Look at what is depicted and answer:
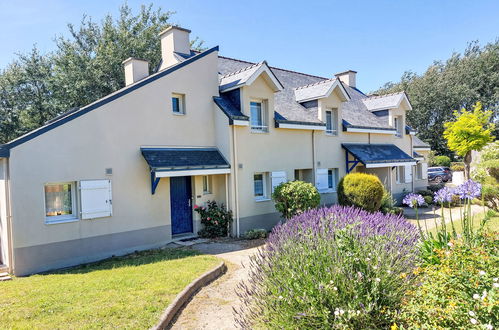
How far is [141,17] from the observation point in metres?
30.1

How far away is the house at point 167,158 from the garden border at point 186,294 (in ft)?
14.1

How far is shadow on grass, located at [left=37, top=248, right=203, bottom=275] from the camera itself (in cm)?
941

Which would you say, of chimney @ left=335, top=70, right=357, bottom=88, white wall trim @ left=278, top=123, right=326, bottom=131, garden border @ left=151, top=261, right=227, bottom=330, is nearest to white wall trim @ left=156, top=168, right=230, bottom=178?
white wall trim @ left=278, top=123, right=326, bottom=131

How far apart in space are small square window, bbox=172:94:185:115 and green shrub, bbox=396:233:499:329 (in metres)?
10.9

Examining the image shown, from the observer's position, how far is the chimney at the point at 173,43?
52.7 ft

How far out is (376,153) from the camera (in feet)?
63.7

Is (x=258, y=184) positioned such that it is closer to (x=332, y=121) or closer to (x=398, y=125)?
(x=332, y=121)

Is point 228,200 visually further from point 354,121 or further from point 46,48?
point 46,48

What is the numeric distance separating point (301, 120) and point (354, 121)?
5343mm

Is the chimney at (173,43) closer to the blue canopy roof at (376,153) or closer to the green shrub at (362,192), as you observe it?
the blue canopy roof at (376,153)

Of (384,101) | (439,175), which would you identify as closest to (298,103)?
(384,101)

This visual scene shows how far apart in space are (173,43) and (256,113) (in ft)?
19.6

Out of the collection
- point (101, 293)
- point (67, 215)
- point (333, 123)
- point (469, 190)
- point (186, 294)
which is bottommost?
point (186, 294)

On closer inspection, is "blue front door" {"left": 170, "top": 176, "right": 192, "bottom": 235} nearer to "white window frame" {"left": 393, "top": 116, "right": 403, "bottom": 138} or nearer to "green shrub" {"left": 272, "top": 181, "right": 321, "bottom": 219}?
"green shrub" {"left": 272, "top": 181, "right": 321, "bottom": 219}
